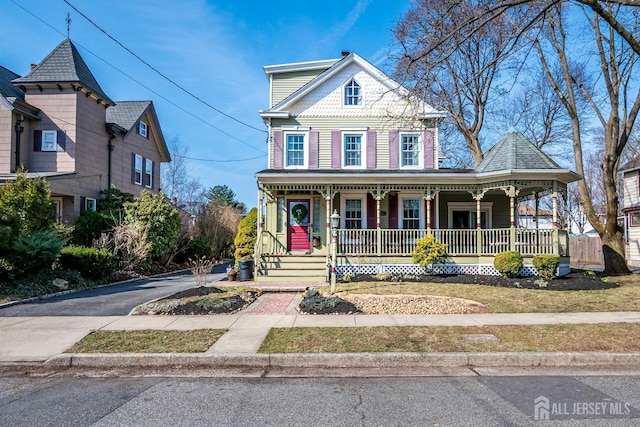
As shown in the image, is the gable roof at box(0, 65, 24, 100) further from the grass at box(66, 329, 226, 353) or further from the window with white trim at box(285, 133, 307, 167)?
the grass at box(66, 329, 226, 353)

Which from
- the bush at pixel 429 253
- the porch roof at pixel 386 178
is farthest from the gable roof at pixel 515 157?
the bush at pixel 429 253

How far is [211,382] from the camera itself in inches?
212

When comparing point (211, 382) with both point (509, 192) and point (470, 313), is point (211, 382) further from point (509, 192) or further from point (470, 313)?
point (509, 192)

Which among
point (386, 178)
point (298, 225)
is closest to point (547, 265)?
point (386, 178)

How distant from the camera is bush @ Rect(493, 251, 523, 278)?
13.6m

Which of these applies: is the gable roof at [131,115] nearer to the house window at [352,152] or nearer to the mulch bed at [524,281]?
the house window at [352,152]

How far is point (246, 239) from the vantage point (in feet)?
63.2

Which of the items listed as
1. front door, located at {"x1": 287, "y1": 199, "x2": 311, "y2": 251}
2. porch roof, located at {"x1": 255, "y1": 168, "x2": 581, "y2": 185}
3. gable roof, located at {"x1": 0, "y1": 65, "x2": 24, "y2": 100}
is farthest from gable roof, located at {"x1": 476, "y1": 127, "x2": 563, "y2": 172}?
gable roof, located at {"x1": 0, "y1": 65, "x2": 24, "y2": 100}

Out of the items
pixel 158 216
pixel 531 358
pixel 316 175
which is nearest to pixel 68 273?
pixel 158 216

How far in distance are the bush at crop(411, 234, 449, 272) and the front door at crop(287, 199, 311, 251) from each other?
4.61 metres

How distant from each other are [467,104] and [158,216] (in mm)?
18049

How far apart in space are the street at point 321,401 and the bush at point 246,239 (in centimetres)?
1290

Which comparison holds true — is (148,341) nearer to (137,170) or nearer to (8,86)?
(8,86)

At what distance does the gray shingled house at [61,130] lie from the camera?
59.3 ft
